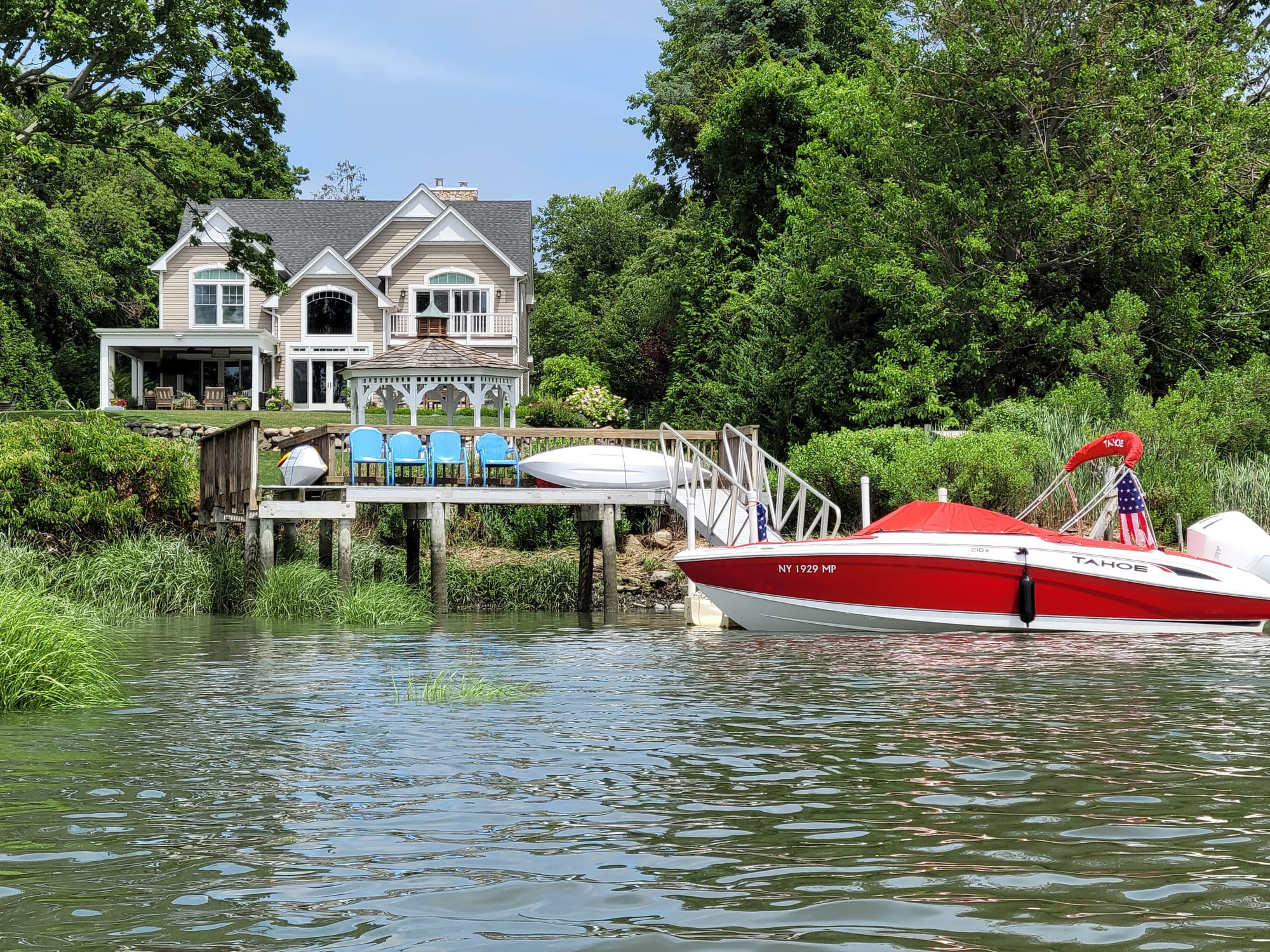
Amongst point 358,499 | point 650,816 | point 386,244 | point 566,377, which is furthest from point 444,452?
point 386,244

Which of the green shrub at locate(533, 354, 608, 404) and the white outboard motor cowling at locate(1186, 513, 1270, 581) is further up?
the green shrub at locate(533, 354, 608, 404)

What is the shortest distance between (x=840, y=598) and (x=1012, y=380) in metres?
12.0

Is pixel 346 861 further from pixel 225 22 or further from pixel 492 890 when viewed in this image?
pixel 225 22

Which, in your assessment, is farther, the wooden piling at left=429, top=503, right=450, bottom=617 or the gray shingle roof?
the gray shingle roof

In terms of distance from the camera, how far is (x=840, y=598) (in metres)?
16.7

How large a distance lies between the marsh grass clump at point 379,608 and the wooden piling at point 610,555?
312 centimetres

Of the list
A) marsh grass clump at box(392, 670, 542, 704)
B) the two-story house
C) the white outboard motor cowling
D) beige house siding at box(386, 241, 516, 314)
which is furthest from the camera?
beige house siding at box(386, 241, 516, 314)

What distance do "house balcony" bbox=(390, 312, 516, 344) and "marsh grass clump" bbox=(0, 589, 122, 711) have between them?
127ft

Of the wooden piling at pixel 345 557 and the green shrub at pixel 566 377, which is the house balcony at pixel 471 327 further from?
the wooden piling at pixel 345 557

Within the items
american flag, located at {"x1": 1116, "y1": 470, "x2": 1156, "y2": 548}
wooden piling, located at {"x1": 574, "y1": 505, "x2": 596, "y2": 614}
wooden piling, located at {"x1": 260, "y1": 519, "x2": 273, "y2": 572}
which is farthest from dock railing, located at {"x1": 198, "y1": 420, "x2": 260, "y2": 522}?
american flag, located at {"x1": 1116, "y1": 470, "x2": 1156, "y2": 548}

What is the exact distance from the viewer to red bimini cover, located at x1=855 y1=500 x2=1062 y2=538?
16.6 m

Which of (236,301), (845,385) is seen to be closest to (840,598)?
(845,385)

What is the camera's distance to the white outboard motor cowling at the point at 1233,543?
56.6ft

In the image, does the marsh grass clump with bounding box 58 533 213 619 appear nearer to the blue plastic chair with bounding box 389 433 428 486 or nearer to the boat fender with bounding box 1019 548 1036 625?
the blue plastic chair with bounding box 389 433 428 486
